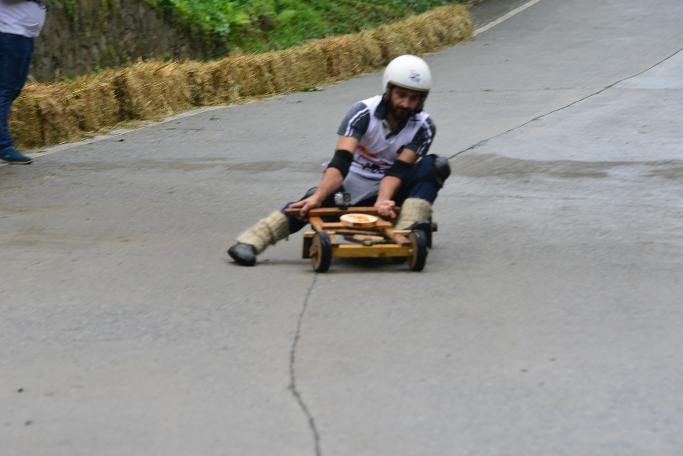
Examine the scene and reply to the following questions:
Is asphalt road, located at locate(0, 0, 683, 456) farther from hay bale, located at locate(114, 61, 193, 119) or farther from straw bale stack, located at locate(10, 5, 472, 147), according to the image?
hay bale, located at locate(114, 61, 193, 119)

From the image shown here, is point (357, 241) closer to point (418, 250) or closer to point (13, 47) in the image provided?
point (418, 250)

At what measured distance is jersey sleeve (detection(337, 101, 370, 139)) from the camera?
7484mm

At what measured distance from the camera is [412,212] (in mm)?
7359

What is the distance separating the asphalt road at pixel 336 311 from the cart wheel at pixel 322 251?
10 cm

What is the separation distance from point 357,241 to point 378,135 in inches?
30.4

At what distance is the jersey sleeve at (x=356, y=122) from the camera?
24.6ft

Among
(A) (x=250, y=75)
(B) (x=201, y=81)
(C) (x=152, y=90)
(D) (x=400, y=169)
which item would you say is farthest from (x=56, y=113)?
(D) (x=400, y=169)

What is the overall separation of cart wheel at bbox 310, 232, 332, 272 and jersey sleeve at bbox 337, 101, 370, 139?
30.4 inches

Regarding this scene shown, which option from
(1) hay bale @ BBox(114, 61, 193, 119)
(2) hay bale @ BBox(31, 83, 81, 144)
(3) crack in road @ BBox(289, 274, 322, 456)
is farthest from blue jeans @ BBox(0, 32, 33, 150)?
(3) crack in road @ BBox(289, 274, 322, 456)

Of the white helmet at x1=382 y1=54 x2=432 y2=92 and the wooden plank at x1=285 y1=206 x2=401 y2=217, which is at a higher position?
the white helmet at x1=382 y1=54 x2=432 y2=92

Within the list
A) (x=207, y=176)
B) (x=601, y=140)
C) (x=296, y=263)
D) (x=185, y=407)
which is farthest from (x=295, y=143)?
(x=185, y=407)

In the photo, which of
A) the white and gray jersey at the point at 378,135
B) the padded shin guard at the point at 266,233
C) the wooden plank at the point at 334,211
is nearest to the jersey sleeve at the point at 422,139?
the white and gray jersey at the point at 378,135

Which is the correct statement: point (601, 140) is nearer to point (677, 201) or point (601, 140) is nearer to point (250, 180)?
point (677, 201)

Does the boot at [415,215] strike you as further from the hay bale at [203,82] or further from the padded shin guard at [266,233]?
the hay bale at [203,82]
